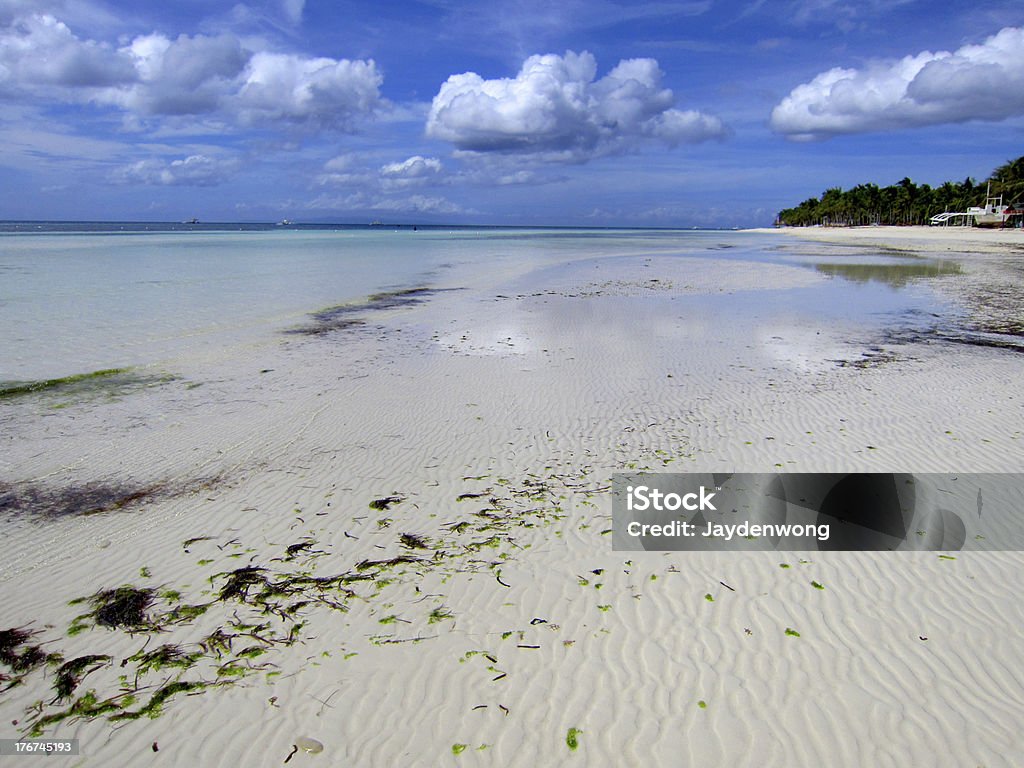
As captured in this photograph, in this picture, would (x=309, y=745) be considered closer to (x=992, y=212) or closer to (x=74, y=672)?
(x=74, y=672)

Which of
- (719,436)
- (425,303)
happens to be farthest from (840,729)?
(425,303)

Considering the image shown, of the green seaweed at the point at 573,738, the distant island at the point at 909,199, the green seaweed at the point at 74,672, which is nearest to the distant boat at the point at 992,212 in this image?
the distant island at the point at 909,199

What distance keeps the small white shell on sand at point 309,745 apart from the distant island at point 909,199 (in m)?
117

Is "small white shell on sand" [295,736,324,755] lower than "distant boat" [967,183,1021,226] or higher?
lower

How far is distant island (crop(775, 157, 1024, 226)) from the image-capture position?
93.8 metres

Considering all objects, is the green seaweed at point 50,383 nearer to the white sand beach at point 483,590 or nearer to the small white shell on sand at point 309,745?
the white sand beach at point 483,590

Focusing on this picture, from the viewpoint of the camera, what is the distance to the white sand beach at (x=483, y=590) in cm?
395

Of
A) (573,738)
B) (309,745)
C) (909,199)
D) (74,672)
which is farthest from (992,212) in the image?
(74,672)

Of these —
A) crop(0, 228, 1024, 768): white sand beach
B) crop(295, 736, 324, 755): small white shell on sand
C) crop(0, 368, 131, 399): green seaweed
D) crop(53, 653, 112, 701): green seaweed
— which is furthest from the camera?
crop(0, 368, 131, 399): green seaweed

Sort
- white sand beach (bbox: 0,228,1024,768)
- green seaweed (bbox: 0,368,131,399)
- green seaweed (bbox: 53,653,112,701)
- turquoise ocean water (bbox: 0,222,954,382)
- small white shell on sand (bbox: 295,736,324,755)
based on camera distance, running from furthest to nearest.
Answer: turquoise ocean water (bbox: 0,222,954,382) < green seaweed (bbox: 0,368,131,399) < green seaweed (bbox: 53,653,112,701) < white sand beach (bbox: 0,228,1024,768) < small white shell on sand (bbox: 295,736,324,755)

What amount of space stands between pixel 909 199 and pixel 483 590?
148 meters

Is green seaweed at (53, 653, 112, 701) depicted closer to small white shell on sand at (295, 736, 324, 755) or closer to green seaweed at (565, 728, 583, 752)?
small white shell on sand at (295, 736, 324, 755)

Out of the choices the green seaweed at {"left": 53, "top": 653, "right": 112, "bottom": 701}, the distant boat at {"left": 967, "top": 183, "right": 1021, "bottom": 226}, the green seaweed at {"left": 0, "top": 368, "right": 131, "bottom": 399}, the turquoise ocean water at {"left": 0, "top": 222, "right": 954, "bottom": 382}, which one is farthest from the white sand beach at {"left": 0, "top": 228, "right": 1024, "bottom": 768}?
the distant boat at {"left": 967, "top": 183, "right": 1021, "bottom": 226}

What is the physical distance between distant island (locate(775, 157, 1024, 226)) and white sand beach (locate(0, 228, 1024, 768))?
109822mm
